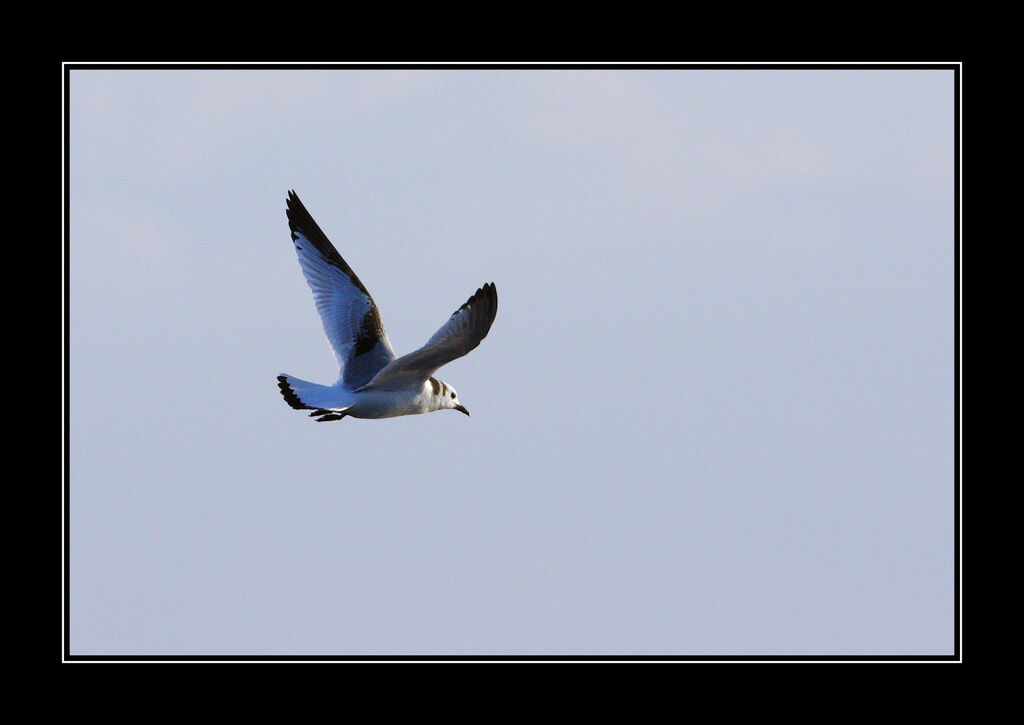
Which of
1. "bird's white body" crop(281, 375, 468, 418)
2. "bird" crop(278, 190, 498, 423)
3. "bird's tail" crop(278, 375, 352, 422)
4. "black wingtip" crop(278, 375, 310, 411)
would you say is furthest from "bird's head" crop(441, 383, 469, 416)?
"black wingtip" crop(278, 375, 310, 411)

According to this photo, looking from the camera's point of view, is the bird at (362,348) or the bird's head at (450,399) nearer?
the bird at (362,348)

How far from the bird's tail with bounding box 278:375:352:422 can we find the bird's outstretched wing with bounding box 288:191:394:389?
10.8 inches

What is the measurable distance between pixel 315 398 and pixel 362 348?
2.67 ft

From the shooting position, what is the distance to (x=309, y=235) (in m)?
10.6

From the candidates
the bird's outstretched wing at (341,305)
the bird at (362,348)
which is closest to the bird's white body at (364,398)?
the bird at (362,348)

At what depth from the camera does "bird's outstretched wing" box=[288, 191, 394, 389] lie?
9.55m

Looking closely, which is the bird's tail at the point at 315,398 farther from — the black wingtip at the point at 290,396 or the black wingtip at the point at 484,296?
the black wingtip at the point at 484,296

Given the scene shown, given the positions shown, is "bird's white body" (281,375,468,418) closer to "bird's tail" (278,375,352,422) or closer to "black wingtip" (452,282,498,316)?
"bird's tail" (278,375,352,422)

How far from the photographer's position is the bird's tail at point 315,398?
8.81m

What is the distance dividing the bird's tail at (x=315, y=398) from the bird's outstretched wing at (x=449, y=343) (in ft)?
0.84

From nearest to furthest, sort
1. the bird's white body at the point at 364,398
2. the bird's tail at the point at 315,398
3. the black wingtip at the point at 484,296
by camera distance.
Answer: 1. the black wingtip at the point at 484,296
2. the bird's tail at the point at 315,398
3. the bird's white body at the point at 364,398
